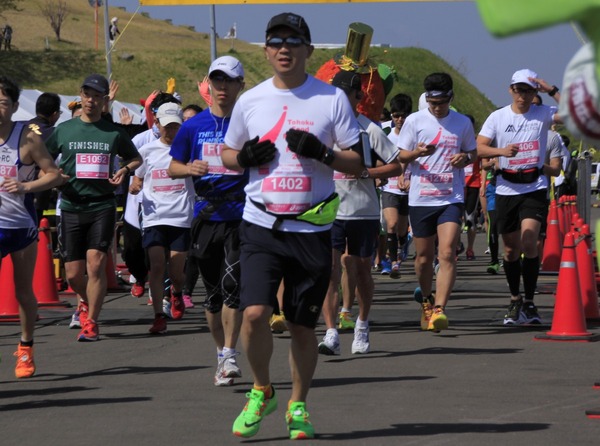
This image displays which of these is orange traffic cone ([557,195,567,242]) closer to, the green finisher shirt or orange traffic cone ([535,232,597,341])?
orange traffic cone ([535,232,597,341])

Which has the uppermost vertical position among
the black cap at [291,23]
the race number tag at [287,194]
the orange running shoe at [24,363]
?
the black cap at [291,23]

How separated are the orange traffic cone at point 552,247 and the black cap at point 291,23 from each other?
11.3 m

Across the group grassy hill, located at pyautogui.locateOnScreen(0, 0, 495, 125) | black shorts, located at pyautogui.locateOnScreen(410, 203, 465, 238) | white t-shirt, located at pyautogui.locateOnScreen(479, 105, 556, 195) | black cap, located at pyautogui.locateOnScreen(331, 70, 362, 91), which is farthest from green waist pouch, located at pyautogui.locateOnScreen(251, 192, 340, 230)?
grassy hill, located at pyautogui.locateOnScreen(0, 0, 495, 125)

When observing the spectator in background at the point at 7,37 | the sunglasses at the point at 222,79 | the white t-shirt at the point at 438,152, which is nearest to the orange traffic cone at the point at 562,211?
the white t-shirt at the point at 438,152

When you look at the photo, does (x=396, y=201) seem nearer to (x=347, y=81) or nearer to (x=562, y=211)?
(x=562, y=211)

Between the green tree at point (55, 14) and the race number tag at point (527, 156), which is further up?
the green tree at point (55, 14)

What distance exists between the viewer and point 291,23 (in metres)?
6.98

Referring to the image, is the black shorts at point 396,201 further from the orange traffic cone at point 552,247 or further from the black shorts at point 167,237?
the black shorts at point 167,237

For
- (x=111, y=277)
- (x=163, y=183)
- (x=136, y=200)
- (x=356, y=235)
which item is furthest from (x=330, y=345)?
(x=111, y=277)

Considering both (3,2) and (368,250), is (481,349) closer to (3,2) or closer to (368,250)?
(368,250)

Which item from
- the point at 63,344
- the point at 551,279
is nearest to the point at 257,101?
the point at 63,344

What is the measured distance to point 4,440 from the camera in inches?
278

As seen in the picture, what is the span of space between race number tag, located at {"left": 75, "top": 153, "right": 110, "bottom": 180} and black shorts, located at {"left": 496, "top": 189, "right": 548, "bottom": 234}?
3.39 meters

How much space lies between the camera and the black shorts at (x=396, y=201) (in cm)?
1705
